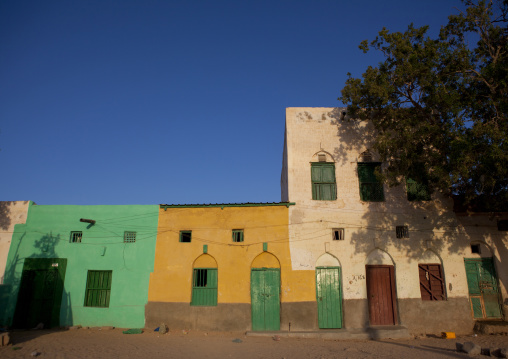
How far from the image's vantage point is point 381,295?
1367 centimetres

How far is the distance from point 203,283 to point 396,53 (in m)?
Answer: 11.6

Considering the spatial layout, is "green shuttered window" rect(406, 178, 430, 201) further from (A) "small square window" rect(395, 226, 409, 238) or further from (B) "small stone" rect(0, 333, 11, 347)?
(B) "small stone" rect(0, 333, 11, 347)

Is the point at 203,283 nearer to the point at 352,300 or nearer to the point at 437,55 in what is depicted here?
the point at 352,300

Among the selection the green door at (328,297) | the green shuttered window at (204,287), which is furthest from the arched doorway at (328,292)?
the green shuttered window at (204,287)

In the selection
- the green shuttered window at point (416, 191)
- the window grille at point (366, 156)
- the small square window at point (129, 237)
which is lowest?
the small square window at point (129, 237)

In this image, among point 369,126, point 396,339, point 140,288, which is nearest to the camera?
point 396,339

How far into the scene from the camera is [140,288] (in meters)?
14.1

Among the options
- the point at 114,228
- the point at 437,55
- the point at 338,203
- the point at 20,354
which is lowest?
the point at 20,354

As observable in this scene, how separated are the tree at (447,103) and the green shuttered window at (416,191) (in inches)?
38.3

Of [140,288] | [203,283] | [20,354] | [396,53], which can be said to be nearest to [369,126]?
[396,53]

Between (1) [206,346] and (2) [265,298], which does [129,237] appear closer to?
(1) [206,346]

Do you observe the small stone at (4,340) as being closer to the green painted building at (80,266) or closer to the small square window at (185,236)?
the green painted building at (80,266)

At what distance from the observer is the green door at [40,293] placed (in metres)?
14.0

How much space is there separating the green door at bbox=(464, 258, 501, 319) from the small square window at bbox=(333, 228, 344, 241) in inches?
195
